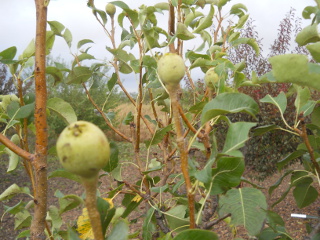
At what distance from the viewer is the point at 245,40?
1036 millimetres

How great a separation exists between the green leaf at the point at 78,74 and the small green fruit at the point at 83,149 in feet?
2.29

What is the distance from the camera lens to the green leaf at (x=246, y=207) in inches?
22.1

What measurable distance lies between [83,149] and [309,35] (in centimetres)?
62

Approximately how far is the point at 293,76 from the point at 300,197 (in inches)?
Answer: 22.6

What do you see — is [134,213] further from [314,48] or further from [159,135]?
[314,48]

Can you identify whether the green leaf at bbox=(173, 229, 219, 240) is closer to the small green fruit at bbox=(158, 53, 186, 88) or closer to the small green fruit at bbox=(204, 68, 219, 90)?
the small green fruit at bbox=(158, 53, 186, 88)

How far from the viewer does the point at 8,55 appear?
747 mm

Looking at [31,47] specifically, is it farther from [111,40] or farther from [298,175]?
[298,175]

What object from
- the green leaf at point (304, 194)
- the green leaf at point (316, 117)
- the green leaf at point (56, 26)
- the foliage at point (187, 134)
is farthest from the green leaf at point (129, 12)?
the green leaf at point (304, 194)

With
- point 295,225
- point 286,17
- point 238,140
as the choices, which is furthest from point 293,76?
point 286,17

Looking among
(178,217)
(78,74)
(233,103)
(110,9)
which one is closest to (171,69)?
(233,103)

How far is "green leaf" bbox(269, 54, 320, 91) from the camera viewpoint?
482 mm

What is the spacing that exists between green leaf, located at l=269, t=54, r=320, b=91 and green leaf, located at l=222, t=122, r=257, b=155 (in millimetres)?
86

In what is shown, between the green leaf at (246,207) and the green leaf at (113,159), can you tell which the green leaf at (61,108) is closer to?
the green leaf at (113,159)
